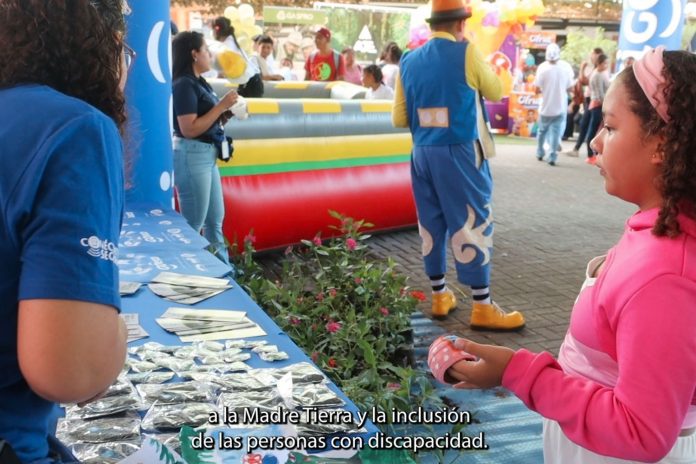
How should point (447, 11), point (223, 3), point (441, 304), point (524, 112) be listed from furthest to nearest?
point (223, 3) < point (524, 112) < point (441, 304) < point (447, 11)

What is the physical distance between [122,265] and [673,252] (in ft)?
6.79

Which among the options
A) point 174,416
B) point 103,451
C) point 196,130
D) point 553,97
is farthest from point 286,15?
point 103,451

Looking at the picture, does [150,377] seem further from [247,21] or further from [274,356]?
[247,21]

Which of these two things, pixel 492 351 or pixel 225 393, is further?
pixel 225 393

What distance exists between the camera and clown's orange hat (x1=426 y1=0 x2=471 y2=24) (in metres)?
3.68

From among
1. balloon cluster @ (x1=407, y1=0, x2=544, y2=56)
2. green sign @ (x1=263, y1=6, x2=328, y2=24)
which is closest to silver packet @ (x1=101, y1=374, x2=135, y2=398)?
balloon cluster @ (x1=407, y1=0, x2=544, y2=56)

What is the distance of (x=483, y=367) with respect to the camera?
3.76ft

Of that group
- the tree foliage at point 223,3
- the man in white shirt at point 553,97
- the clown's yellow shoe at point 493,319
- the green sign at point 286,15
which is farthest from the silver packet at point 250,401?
the tree foliage at point 223,3

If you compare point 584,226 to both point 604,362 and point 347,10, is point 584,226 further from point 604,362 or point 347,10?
point 347,10

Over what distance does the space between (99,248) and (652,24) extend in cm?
846

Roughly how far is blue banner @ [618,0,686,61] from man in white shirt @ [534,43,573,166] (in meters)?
1.79

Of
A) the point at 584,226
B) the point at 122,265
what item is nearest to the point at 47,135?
the point at 122,265

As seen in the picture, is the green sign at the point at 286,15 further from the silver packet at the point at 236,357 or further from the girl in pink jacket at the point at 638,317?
the girl in pink jacket at the point at 638,317

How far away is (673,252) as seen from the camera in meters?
0.99
